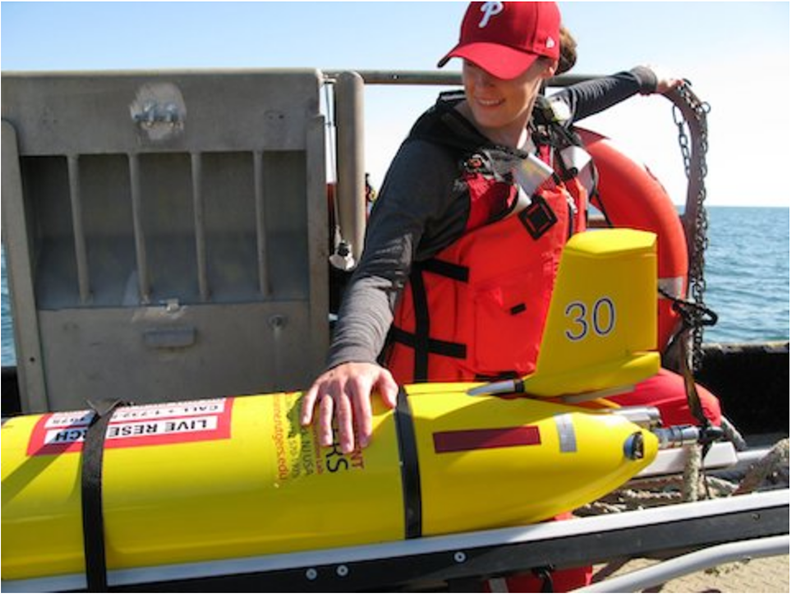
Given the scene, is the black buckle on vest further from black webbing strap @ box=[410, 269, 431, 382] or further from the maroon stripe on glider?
the maroon stripe on glider

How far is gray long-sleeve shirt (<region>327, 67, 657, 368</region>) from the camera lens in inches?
75.6

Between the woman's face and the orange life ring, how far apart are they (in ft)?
2.77

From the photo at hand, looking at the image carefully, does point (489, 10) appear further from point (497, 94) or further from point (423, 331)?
point (423, 331)

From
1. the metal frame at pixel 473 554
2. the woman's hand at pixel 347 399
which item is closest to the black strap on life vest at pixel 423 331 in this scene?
the woman's hand at pixel 347 399

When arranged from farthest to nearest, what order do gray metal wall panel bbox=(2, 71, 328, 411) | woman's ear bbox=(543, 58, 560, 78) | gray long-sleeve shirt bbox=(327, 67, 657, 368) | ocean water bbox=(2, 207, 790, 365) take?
1. ocean water bbox=(2, 207, 790, 365)
2. gray metal wall panel bbox=(2, 71, 328, 411)
3. woman's ear bbox=(543, 58, 560, 78)
4. gray long-sleeve shirt bbox=(327, 67, 657, 368)

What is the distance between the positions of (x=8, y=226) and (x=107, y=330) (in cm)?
49

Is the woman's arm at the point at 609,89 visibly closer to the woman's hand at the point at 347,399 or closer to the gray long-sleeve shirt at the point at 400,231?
the gray long-sleeve shirt at the point at 400,231

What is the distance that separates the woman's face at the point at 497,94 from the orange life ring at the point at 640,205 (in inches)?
33.3

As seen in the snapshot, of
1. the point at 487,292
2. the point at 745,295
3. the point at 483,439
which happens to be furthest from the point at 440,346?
the point at 745,295

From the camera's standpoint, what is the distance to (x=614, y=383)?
6.00ft

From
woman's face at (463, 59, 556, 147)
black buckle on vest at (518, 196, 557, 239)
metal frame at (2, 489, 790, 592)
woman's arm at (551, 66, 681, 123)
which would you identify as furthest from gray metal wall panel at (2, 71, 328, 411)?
metal frame at (2, 489, 790, 592)

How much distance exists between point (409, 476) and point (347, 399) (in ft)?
0.74

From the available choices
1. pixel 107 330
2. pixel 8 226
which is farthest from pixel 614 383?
pixel 8 226

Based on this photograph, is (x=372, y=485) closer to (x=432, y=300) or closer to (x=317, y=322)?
(x=432, y=300)
